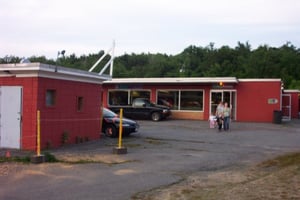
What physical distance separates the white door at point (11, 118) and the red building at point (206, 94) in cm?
1972

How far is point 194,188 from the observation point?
9461 mm

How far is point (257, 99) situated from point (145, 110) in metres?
8.23

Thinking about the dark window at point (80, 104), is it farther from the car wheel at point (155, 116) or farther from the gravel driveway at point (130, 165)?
the car wheel at point (155, 116)

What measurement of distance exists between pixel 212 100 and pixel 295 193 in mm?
27087

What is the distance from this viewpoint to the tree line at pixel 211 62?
2768 inches

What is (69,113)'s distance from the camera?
59.9 ft

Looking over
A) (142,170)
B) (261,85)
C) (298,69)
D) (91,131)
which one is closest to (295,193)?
(142,170)

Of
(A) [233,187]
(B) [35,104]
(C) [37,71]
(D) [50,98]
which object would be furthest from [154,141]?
(A) [233,187]

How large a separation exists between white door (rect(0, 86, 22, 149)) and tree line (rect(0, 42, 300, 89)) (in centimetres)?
4333

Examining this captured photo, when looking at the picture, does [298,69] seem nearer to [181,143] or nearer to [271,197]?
[181,143]

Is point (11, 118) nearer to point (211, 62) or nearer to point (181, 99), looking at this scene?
point (181, 99)

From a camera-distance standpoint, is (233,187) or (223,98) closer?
(233,187)

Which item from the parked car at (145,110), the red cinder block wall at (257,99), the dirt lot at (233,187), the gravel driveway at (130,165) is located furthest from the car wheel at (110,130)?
the red cinder block wall at (257,99)

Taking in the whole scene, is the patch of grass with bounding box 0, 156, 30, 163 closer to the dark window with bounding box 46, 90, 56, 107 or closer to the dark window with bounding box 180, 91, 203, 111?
the dark window with bounding box 46, 90, 56, 107
